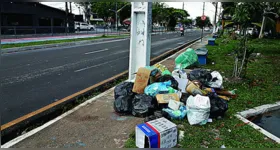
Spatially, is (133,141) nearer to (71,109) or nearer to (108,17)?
(71,109)

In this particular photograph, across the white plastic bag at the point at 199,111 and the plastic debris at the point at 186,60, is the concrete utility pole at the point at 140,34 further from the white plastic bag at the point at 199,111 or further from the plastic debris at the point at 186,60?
the plastic debris at the point at 186,60

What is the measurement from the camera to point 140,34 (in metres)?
6.36

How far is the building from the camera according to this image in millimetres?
23606

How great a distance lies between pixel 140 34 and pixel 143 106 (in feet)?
7.79

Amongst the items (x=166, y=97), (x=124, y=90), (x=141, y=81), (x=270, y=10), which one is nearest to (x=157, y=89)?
(x=166, y=97)

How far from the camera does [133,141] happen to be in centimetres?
372

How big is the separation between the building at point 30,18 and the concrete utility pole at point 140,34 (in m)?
19.0

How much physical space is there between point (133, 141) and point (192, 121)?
1229 millimetres

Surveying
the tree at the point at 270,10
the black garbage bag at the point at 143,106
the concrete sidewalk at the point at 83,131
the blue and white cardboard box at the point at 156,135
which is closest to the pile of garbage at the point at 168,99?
the black garbage bag at the point at 143,106

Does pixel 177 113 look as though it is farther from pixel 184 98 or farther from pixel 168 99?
pixel 184 98

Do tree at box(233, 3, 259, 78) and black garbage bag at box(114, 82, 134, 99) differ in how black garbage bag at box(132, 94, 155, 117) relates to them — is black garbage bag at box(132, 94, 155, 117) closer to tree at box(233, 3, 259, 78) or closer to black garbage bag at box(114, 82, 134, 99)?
black garbage bag at box(114, 82, 134, 99)

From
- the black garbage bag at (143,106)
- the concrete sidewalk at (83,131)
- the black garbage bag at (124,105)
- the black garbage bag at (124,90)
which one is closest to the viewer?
the concrete sidewalk at (83,131)

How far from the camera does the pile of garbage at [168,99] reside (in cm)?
439

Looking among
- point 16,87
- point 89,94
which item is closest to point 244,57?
point 89,94
